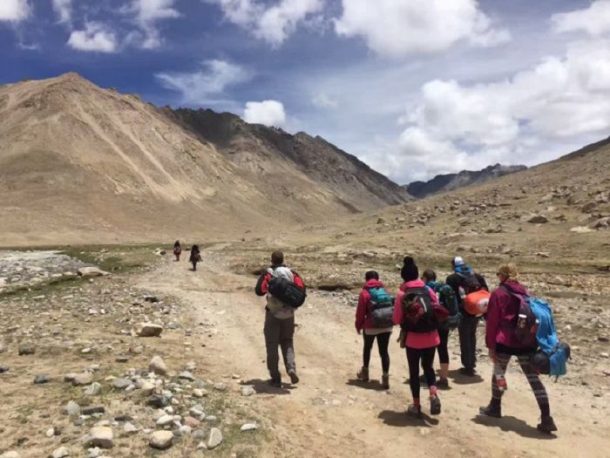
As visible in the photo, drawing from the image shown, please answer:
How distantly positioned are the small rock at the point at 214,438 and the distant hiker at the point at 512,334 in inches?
180

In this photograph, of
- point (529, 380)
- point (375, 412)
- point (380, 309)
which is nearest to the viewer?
point (529, 380)

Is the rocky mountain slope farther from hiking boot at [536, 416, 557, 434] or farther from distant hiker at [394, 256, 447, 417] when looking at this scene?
hiking boot at [536, 416, 557, 434]

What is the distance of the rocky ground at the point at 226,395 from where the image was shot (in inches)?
320

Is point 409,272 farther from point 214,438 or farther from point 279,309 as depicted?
point 214,438

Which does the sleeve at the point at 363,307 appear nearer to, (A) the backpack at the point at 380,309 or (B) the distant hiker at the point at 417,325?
(A) the backpack at the point at 380,309

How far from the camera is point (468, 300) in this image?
11828 millimetres

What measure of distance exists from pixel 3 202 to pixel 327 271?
101006 mm

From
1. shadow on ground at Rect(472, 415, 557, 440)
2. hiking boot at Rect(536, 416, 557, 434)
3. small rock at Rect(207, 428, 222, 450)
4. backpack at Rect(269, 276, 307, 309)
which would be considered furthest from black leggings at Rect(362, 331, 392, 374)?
small rock at Rect(207, 428, 222, 450)

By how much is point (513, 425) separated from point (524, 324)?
1.76 m

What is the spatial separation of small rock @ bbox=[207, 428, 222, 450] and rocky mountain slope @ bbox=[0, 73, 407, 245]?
92672mm

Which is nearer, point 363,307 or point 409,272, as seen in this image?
point 409,272

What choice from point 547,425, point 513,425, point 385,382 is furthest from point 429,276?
point 547,425

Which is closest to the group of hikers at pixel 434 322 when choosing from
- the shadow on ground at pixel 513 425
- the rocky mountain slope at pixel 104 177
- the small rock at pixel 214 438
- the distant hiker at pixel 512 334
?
the distant hiker at pixel 512 334

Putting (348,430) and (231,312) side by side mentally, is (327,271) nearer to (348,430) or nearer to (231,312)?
(231,312)
